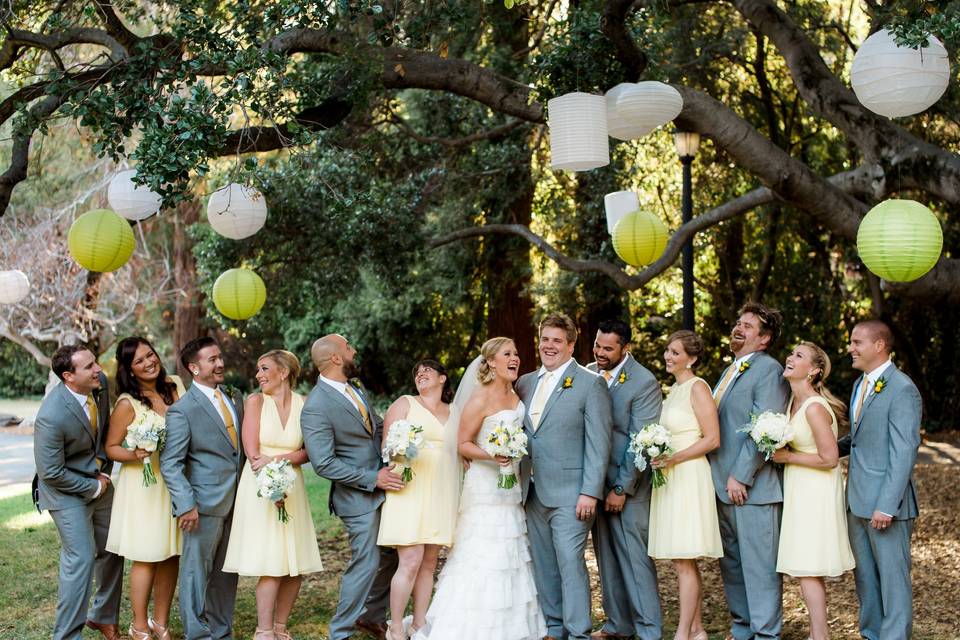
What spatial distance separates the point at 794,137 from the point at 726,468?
39.7 ft

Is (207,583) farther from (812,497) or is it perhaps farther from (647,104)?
(647,104)

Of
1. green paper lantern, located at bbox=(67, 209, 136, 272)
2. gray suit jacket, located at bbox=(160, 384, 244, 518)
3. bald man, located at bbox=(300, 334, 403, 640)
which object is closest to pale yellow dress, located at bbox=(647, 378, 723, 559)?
bald man, located at bbox=(300, 334, 403, 640)

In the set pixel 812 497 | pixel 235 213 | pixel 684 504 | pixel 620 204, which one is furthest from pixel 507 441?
pixel 620 204

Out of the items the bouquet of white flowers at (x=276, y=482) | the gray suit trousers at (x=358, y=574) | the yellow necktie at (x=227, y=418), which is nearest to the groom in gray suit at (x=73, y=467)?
the yellow necktie at (x=227, y=418)

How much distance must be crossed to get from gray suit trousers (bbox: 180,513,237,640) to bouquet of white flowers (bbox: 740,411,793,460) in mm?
3165

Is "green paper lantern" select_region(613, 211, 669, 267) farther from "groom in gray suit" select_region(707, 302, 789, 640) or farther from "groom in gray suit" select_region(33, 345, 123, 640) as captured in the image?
"groom in gray suit" select_region(33, 345, 123, 640)

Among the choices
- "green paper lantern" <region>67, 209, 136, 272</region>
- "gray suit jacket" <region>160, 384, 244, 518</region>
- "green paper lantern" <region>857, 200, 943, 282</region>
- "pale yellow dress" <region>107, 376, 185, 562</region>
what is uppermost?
"green paper lantern" <region>67, 209, 136, 272</region>

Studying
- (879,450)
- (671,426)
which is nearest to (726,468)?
(671,426)

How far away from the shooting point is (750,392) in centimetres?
585

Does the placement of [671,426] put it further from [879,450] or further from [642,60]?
[642,60]

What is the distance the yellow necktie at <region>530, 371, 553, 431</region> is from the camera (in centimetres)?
601

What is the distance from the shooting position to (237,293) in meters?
7.86

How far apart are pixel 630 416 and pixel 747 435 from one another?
28.0 inches

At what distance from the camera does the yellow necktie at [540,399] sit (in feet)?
19.7
